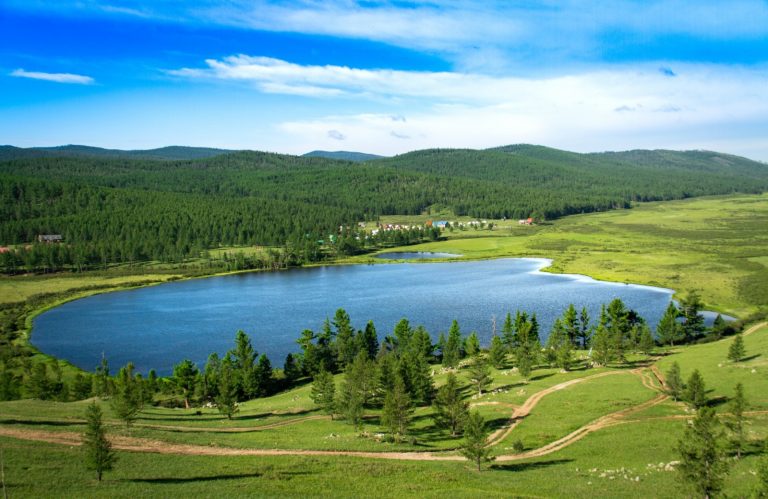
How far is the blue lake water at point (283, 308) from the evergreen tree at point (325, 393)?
24.5m

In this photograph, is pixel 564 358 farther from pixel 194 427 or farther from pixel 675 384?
pixel 194 427

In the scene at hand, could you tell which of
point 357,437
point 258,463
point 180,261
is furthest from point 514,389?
point 180,261

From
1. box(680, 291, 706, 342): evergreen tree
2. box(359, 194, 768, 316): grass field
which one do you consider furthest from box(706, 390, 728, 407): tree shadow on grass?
box(359, 194, 768, 316): grass field

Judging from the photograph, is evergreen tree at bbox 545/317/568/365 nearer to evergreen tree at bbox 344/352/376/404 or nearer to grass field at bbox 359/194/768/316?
evergreen tree at bbox 344/352/376/404

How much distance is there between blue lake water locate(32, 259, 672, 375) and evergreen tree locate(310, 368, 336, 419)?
24.5 meters

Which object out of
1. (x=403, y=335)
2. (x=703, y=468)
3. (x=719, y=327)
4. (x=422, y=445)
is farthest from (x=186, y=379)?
(x=719, y=327)

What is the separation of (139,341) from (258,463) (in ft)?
213

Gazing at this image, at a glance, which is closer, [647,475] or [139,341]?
[647,475]

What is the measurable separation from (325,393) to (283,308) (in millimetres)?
63632

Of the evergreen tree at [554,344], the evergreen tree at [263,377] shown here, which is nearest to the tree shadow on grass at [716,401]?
the evergreen tree at [554,344]

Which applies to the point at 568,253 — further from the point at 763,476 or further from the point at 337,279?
the point at 763,476

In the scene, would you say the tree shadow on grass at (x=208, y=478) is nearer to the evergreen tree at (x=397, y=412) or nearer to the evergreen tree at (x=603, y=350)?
the evergreen tree at (x=397, y=412)

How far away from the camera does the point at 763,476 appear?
1041 inches

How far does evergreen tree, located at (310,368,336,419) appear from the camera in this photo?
54.2 m
